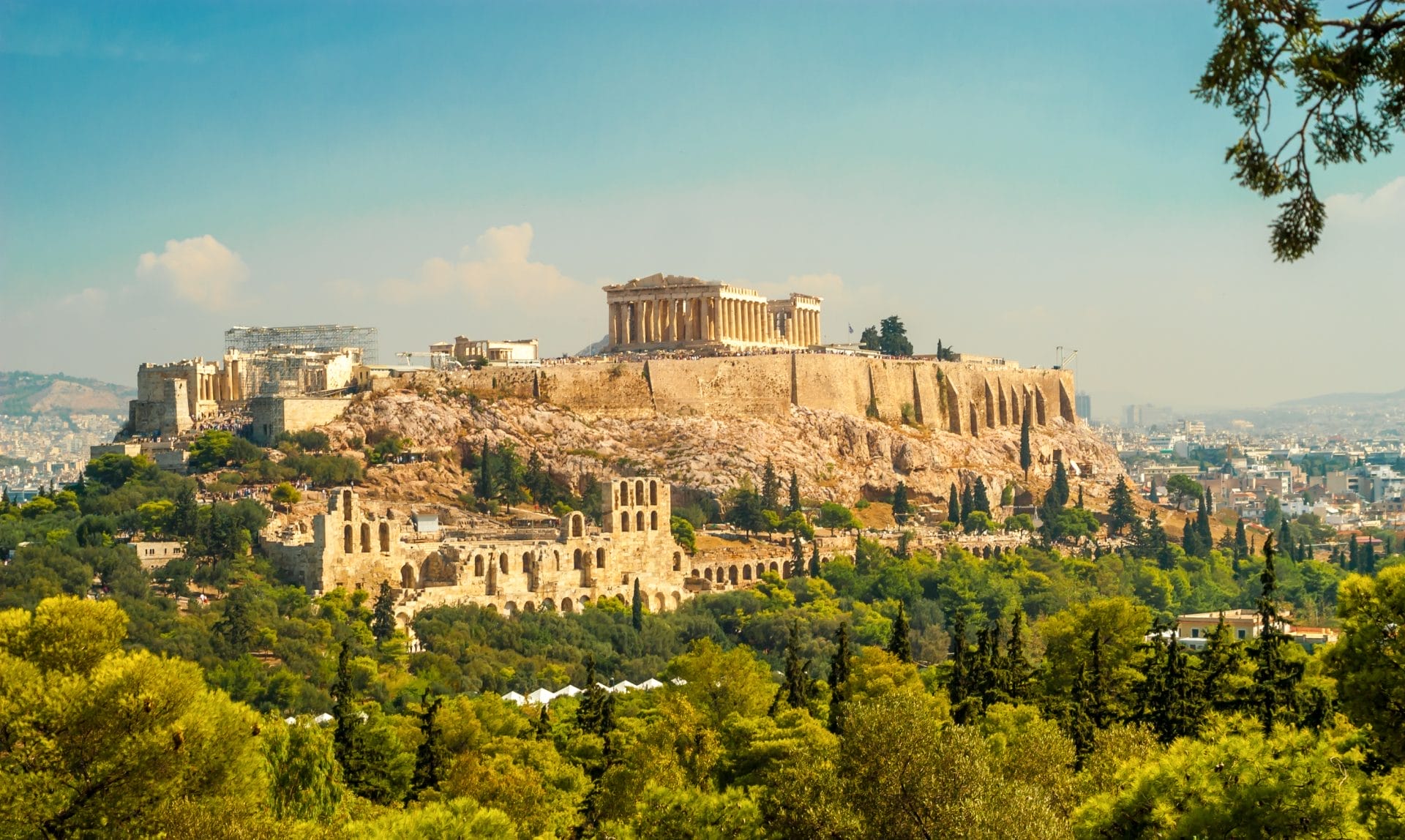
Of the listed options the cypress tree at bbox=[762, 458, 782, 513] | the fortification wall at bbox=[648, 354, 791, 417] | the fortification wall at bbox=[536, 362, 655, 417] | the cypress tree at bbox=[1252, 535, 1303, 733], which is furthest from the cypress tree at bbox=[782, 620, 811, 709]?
the fortification wall at bbox=[648, 354, 791, 417]

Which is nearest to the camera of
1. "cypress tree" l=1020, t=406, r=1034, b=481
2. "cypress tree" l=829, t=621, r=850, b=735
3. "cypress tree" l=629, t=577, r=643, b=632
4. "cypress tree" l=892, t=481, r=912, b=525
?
"cypress tree" l=829, t=621, r=850, b=735

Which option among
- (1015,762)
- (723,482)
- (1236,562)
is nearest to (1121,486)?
(1236,562)

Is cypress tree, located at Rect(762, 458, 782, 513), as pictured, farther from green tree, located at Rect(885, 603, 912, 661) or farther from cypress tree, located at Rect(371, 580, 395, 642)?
green tree, located at Rect(885, 603, 912, 661)

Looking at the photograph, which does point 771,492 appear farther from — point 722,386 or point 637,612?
point 637,612

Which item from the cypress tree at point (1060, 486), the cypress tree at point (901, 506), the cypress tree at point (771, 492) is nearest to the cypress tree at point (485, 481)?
the cypress tree at point (771, 492)

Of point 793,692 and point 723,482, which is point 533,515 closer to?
point 723,482

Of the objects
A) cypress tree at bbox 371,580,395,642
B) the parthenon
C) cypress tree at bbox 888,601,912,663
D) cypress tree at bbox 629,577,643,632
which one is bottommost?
cypress tree at bbox 629,577,643,632
